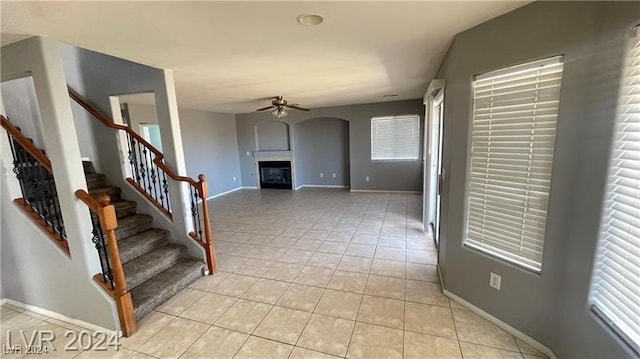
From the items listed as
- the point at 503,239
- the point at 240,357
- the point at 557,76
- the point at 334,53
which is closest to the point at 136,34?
the point at 334,53

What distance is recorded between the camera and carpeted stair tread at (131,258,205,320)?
233 cm

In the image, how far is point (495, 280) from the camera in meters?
2.04

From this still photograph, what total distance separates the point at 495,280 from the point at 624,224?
0.97 m

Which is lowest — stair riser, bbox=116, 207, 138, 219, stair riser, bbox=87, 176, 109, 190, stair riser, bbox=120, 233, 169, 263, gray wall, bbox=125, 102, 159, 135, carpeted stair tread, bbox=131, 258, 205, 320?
carpeted stair tread, bbox=131, 258, 205, 320

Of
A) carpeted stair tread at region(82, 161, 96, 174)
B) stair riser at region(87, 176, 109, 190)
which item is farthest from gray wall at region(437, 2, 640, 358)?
carpeted stair tread at region(82, 161, 96, 174)

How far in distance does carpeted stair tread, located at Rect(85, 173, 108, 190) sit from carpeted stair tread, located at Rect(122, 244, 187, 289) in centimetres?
120

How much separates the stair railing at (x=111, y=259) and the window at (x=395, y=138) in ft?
19.1

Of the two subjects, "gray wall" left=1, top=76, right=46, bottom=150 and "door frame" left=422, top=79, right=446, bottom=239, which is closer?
"gray wall" left=1, top=76, right=46, bottom=150

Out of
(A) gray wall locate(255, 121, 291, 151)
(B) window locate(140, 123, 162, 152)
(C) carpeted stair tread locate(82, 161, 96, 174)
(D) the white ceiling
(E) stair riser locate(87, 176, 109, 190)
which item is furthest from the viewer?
(A) gray wall locate(255, 121, 291, 151)

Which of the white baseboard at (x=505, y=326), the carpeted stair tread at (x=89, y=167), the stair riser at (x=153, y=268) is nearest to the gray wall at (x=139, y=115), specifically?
the carpeted stair tread at (x=89, y=167)

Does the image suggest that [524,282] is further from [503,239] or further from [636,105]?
[636,105]

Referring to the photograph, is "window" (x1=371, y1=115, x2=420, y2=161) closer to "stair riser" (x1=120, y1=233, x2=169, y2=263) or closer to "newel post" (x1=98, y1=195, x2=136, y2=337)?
"stair riser" (x1=120, y1=233, x2=169, y2=263)

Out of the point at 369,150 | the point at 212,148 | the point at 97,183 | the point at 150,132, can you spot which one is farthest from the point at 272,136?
the point at 97,183

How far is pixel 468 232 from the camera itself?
223cm
